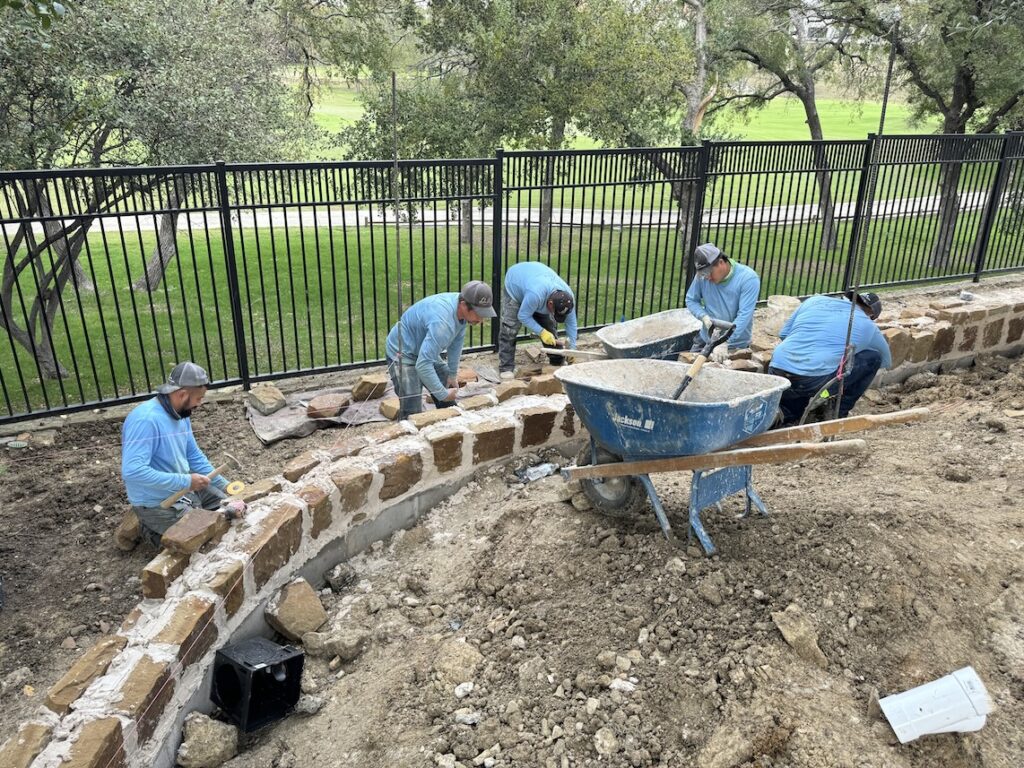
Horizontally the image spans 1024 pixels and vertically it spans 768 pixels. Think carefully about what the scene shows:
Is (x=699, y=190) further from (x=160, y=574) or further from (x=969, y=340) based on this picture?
(x=160, y=574)

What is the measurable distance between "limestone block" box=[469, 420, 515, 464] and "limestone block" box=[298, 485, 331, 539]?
1.10 metres

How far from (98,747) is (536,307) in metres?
4.77

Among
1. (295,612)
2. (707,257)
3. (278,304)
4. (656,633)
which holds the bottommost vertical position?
(295,612)

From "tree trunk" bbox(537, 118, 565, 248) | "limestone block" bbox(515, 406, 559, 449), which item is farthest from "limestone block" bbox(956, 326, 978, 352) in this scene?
"limestone block" bbox(515, 406, 559, 449)

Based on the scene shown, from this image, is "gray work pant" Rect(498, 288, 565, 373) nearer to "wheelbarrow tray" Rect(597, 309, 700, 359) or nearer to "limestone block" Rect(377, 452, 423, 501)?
"wheelbarrow tray" Rect(597, 309, 700, 359)

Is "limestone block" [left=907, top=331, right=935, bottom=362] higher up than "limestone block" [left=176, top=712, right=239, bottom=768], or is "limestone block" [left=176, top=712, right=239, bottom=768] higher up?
"limestone block" [left=907, top=331, right=935, bottom=362]

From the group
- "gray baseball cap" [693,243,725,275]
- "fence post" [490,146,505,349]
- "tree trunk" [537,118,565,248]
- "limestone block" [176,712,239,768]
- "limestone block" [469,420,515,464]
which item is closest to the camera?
"limestone block" [176,712,239,768]

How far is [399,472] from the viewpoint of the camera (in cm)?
448

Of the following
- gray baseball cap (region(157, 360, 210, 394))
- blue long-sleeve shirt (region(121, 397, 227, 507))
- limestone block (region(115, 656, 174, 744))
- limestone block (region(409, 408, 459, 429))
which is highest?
gray baseball cap (region(157, 360, 210, 394))

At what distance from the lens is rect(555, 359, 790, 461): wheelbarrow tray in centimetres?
364

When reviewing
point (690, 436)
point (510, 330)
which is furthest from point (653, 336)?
point (690, 436)

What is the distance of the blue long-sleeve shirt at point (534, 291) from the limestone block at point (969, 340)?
3910mm

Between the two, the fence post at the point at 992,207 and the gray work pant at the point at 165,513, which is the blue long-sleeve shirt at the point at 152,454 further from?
the fence post at the point at 992,207

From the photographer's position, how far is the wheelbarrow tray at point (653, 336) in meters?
5.75
